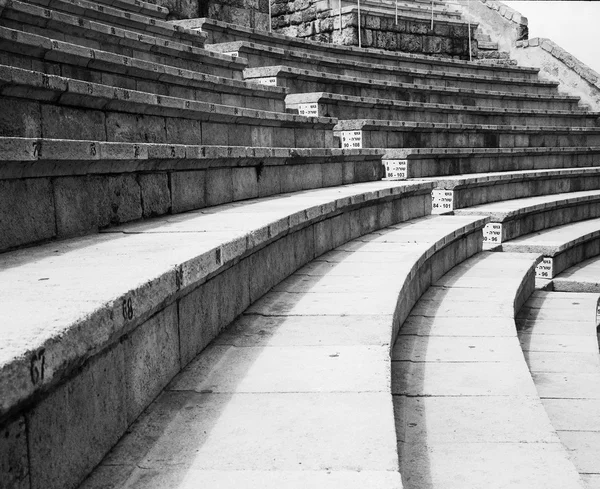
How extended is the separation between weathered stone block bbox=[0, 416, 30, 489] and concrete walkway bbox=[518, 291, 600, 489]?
2.25 meters

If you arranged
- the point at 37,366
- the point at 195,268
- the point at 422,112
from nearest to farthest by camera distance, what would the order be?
1. the point at 37,366
2. the point at 195,268
3. the point at 422,112

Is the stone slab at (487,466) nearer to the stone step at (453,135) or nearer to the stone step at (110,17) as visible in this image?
the stone step at (110,17)

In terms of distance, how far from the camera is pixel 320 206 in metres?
4.51

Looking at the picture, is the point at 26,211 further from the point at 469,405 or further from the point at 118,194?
the point at 469,405

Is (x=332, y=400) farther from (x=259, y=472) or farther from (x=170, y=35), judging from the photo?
(x=170, y=35)

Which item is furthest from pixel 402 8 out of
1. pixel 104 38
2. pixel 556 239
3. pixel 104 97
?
pixel 104 97

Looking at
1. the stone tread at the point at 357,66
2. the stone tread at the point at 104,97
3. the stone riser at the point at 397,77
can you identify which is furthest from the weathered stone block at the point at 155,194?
the stone riser at the point at 397,77

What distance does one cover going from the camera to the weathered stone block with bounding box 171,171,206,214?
417 cm

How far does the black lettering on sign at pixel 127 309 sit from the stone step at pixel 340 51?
6635 millimetres

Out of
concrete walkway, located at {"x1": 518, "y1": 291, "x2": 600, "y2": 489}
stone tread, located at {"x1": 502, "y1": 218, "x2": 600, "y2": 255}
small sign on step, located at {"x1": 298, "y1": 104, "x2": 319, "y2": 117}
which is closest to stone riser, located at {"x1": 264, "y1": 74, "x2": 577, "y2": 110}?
small sign on step, located at {"x1": 298, "y1": 104, "x2": 319, "y2": 117}

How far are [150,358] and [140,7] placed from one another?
6935 mm

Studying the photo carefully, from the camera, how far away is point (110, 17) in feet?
22.0

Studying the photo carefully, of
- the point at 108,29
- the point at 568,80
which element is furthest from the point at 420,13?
the point at 108,29

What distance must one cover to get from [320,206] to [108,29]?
8.29 ft
